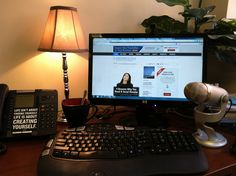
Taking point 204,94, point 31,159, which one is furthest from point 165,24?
point 31,159

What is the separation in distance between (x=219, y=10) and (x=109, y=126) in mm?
1125

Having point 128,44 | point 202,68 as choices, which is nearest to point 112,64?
point 128,44

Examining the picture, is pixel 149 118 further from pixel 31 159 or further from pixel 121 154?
pixel 31 159

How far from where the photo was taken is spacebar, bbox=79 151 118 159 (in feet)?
2.32

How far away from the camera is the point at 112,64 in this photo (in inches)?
42.4

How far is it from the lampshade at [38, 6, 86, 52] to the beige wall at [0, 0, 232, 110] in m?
0.14

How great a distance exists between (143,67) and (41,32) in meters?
0.50

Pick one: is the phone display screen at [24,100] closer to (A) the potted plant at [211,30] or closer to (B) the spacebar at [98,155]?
(B) the spacebar at [98,155]

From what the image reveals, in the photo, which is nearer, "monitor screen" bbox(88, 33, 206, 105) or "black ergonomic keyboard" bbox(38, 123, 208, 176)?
"black ergonomic keyboard" bbox(38, 123, 208, 176)

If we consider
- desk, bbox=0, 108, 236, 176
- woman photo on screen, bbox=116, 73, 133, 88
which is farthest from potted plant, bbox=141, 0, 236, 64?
desk, bbox=0, 108, 236, 176

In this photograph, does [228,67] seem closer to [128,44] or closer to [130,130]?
[128,44]

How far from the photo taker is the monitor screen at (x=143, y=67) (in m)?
1.04

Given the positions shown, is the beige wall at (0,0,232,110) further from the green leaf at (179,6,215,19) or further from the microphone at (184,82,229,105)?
the microphone at (184,82,229,105)

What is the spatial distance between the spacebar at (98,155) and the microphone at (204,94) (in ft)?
0.99
